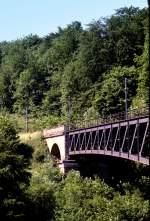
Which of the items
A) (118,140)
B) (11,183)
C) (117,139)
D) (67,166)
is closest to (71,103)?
(67,166)

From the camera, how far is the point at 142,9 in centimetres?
12050

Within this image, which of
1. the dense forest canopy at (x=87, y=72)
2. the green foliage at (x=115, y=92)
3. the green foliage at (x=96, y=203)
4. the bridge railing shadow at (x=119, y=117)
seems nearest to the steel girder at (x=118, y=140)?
the bridge railing shadow at (x=119, y=117)

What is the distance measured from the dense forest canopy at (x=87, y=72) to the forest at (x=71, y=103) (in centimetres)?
18

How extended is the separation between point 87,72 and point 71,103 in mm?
6745

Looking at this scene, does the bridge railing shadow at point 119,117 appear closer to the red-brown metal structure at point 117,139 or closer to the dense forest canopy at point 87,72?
the red-brown metal structure at point 117,139

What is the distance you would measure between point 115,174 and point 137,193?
11.3 metres

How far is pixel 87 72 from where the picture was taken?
120438mm

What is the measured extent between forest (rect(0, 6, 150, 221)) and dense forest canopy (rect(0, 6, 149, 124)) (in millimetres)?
177

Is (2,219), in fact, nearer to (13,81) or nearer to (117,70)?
(117,70)

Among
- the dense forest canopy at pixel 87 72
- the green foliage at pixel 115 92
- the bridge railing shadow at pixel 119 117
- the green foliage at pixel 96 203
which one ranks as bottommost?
the green foliage at pixel 96 203

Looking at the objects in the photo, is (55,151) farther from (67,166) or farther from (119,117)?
(119,117)

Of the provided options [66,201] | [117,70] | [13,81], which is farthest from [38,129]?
[13,81]

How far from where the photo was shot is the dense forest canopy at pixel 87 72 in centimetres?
10350

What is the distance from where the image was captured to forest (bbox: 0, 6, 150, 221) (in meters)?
57.6
